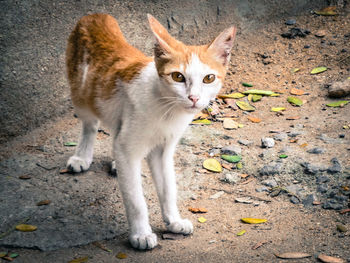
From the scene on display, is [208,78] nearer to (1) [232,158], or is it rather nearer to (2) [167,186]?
(2) [167,186]

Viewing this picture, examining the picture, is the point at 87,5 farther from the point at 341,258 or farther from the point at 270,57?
the point at 341,258

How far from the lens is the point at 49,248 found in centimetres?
293

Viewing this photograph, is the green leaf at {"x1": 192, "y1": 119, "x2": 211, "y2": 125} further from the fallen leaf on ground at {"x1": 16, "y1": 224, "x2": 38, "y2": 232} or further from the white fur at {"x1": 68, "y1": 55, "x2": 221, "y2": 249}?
the fallen leaf on ground at {"x1": 16, "y1": 224, "x2": 38, "y2": 232}

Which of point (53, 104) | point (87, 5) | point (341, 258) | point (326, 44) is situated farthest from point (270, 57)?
point (341, 258)

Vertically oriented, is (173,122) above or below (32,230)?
above

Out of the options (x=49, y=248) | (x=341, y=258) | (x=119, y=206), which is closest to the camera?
(x=341, y=258)

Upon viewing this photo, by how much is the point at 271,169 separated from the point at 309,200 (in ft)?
1.56

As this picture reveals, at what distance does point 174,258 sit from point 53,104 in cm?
237

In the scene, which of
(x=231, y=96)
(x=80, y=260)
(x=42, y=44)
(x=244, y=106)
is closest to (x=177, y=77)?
(x=80, y=260)

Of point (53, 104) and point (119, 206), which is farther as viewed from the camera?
point (53, 104)

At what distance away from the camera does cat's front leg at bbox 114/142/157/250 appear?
2.94m

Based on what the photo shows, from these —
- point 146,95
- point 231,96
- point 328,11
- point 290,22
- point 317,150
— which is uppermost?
point 328,11

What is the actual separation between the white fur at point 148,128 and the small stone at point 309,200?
0.94 m

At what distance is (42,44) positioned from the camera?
14.1ft
